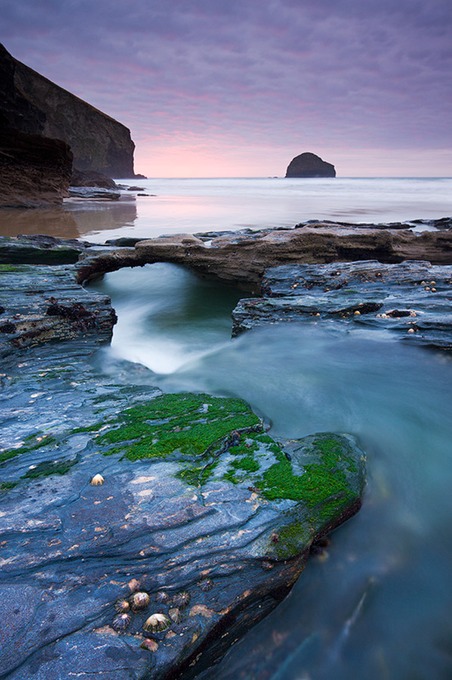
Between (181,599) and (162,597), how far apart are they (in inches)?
3.7

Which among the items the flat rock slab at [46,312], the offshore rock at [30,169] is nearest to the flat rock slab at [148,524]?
the flat rock slab at [46,312]

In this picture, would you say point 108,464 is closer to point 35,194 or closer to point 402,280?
point 402,280

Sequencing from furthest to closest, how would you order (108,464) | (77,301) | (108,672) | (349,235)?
(349,235), (77,301), (108,464), (108,672)

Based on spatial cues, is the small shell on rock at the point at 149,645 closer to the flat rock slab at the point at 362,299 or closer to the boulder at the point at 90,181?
the flat rock slab at the point at 362,299

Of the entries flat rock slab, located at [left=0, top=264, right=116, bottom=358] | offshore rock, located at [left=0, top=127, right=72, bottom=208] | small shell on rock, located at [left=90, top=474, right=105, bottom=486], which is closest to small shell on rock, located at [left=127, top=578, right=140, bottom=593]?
small shell on rock, located at [left=90, top=474, right=105, bottom=486]

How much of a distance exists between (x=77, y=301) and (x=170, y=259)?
2891 millimetres

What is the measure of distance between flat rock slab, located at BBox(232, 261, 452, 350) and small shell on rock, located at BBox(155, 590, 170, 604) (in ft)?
15.1

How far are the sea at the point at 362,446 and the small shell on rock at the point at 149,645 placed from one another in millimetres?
473

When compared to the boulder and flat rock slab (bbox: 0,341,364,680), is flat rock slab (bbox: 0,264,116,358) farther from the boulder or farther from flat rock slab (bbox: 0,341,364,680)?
the boulder

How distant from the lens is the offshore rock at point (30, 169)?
19.2 metres

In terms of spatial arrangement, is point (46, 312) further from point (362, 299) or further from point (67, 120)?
point (67, 120)

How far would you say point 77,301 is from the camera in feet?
18.8

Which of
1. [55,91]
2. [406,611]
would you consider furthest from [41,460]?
[55,91]

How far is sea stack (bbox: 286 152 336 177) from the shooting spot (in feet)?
553
